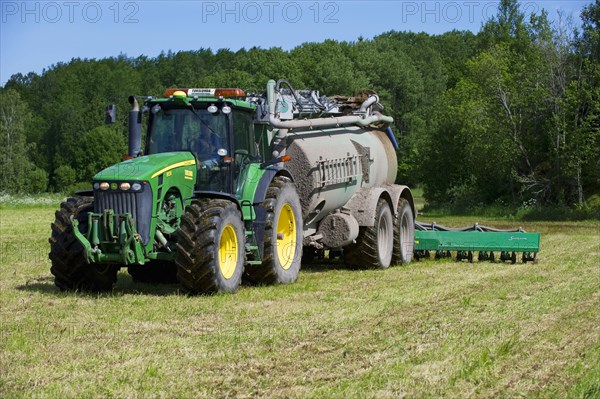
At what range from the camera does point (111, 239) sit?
34.9ft

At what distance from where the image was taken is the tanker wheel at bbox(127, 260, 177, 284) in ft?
41.5

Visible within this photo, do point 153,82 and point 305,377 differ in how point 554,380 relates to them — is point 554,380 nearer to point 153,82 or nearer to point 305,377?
point 305,377

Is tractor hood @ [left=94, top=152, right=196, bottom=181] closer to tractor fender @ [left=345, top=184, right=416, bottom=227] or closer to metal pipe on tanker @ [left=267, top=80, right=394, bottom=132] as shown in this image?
metal pipe on tanker @ [left=267, top=80, right=394, bottom=132]

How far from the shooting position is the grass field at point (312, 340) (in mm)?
6426

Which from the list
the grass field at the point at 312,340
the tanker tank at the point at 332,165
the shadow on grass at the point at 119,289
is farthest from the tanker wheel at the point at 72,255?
the tanker tank at the point at 332,165

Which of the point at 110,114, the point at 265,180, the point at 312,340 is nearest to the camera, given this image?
the point at 312,340

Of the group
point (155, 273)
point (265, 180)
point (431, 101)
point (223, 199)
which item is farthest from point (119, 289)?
point (431, 101)

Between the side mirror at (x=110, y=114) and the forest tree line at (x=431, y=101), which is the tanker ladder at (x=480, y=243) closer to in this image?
the forest tree line at (x=431, y=101)

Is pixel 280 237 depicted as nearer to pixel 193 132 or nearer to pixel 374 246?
pixel 193 132

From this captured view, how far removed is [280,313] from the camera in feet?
31.9

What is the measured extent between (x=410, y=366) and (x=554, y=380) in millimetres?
1036

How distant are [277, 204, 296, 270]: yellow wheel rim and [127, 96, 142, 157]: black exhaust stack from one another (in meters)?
2.09

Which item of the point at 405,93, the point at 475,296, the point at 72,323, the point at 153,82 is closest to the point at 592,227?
the point at 475,296

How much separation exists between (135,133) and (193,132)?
1.00m
